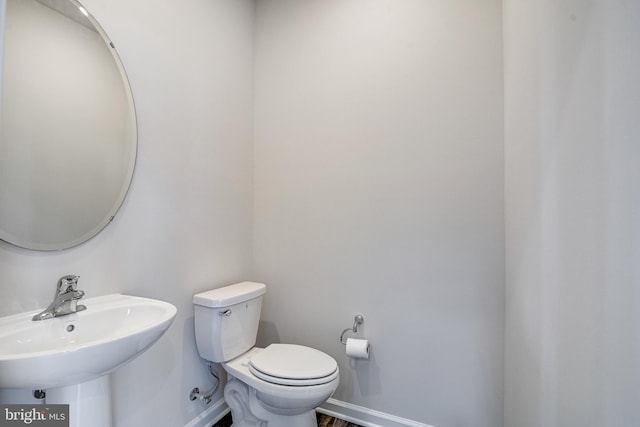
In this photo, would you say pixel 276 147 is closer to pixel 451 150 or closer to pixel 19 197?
pixel 451 150

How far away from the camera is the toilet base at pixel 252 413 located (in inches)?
57.6

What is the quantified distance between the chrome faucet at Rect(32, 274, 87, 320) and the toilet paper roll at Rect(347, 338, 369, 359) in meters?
1.22

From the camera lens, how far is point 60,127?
1091mm

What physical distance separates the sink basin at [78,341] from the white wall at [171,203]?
11cm

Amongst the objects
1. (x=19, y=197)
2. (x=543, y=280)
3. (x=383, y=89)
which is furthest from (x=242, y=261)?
(x=543, y=280)

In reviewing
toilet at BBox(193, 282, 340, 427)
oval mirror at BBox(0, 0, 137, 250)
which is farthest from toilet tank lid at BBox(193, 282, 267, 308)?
oval mirror at BBox(0, 0, 137, 250)

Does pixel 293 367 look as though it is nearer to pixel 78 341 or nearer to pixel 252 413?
pixel 252 413

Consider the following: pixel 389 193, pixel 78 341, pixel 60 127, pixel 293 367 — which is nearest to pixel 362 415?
pixel 293 367

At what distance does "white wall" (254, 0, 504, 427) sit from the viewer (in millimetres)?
1444

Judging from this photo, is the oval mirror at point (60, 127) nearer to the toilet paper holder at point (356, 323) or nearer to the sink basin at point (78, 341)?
the sink basin at point (78, 341)

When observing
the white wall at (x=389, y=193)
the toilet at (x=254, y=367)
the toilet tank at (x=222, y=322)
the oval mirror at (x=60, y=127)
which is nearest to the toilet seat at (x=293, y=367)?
the toilet at (x=254, y=367)

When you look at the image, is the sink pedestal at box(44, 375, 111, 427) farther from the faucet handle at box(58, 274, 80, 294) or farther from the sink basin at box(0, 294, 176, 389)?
the faucet handle at box(58, 274, 80, 294)

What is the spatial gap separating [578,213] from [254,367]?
140cm

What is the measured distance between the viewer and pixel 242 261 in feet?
6.37
